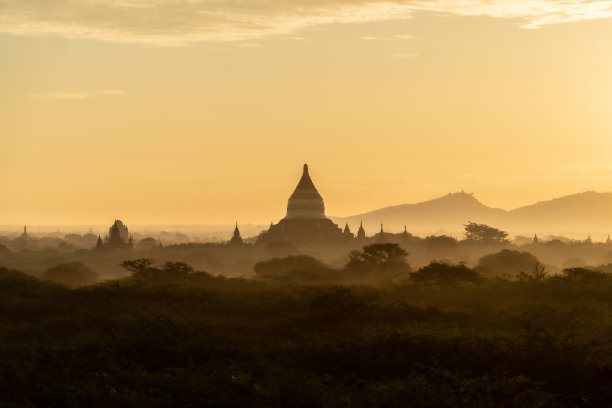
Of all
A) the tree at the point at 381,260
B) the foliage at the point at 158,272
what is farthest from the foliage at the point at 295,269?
the foliage at the point at 158,272

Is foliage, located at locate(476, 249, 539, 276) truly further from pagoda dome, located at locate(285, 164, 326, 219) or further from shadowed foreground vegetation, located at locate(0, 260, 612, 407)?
pagoda dome, located at locate(285, 164, 326, 219)

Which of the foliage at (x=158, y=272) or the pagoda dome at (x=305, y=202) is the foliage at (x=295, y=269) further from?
the pagoda dome at (x=305, y=202)

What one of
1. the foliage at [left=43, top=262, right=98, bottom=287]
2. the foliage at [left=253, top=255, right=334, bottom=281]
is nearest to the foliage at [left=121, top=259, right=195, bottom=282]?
the foliage at [left=253, top=255, right=334, bottom=281]

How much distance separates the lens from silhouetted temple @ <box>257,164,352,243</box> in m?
175

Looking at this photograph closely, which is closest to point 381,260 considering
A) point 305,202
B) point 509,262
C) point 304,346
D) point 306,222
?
point 509,262

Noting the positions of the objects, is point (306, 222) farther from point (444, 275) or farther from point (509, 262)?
point (444, 275)

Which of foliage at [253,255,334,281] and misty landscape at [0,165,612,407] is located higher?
foliage at [253,255,334,281]

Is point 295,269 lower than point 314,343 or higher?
higher

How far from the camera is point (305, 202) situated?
577ft

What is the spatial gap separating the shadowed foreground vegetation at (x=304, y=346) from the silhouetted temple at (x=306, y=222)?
11172 cm

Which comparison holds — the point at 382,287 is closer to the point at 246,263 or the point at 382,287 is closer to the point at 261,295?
the point at 261,295

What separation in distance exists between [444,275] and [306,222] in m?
108

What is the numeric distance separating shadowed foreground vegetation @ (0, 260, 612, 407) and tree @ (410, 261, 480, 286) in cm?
458

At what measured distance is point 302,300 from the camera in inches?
2196
